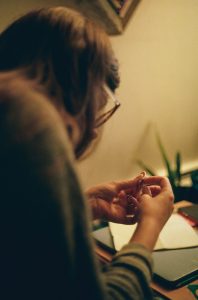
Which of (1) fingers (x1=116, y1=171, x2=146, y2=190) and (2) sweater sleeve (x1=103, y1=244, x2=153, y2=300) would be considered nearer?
(2) sweater sleeve (x1=103, y1=244, x2=153, y2=300)

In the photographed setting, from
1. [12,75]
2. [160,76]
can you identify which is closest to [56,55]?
[12,75]

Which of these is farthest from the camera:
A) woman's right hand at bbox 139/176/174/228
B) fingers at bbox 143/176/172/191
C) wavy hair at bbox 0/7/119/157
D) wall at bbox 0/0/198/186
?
wall at bbox 0/0/198/186

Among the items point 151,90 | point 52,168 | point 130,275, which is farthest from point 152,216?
point 151,90

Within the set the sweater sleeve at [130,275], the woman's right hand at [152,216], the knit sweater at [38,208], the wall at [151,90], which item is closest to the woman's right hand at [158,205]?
the woman's right hand at [152,216]

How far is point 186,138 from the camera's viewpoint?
1.90 metres

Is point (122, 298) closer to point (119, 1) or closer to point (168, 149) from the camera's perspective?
point (119, 1)

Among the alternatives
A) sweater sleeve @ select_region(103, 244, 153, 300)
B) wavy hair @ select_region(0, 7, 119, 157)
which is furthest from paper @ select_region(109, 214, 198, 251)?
wavy hair @ select_region(0, 7, 119, 157)

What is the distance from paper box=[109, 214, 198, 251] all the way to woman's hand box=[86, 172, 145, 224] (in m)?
0.13

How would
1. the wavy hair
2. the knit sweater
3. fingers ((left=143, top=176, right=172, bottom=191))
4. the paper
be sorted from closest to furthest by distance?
the knit sweater → the wavy hair → fingers ((left=143, top=176, right=172, bottom=191)) → the paper

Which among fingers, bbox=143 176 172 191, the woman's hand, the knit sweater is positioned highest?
the knit sweater

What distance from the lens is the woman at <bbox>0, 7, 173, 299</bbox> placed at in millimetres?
436

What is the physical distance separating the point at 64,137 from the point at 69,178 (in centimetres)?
5

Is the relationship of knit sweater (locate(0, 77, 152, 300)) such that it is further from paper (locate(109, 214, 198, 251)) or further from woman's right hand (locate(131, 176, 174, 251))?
paper (locate(109, 214, 198, 251))

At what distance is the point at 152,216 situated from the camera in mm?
690
